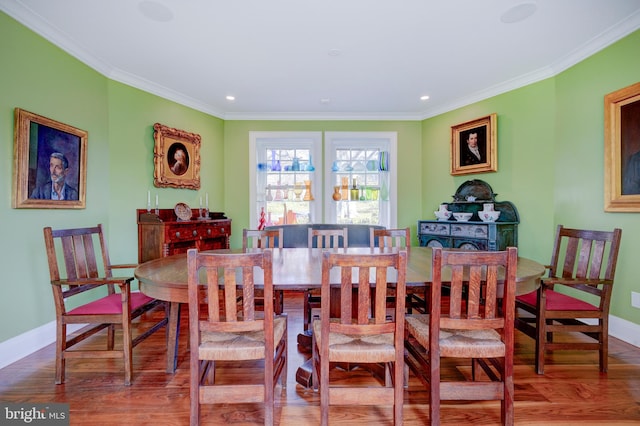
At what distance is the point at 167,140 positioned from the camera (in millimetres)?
3594

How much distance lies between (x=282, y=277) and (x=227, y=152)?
3510 millimetres

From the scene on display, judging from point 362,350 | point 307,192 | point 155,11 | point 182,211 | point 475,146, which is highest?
point 155,11

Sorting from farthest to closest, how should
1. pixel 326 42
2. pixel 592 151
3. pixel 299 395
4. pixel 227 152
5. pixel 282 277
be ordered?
pixel 227 152
pixel 592 151
pixel 326 42
pixel 299 395
pixel 282 277

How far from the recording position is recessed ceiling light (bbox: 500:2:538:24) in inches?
81.7

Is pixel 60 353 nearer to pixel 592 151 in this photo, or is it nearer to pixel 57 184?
pixel 57 184

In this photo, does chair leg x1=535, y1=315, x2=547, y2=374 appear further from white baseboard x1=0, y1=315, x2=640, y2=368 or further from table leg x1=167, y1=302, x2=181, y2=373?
table leg x1=167, y1=302, x2=181, y2=373

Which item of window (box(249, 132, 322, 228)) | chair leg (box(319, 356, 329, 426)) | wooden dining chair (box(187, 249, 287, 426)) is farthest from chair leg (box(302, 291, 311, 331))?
window (box(249, 132, 322, 228))

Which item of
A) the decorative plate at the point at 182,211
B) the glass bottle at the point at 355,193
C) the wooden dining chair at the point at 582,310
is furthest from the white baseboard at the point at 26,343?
the glass bottle at the point at 355,193

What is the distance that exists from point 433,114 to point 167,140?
3841mm

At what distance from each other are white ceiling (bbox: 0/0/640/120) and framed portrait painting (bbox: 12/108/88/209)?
0.75 metres

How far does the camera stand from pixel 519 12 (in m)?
2.14

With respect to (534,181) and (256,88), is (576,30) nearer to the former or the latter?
(534,181)

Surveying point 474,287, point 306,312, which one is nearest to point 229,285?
point 474,287

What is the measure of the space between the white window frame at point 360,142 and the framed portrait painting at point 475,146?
0.88 meters
